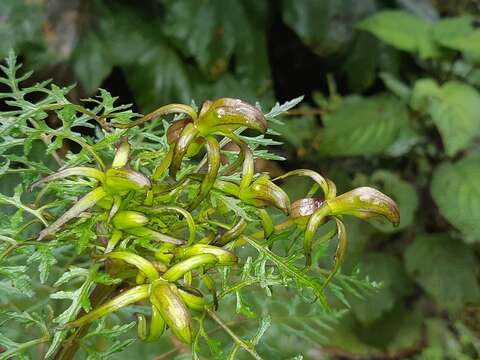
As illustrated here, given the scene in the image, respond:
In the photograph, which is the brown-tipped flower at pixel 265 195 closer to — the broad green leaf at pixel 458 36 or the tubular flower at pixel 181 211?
the tubular flower at pixel 181 211

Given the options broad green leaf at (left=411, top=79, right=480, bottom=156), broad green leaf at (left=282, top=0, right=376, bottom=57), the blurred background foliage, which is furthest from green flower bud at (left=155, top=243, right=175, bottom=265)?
broad green leaf at (left=282, top=0, right=376, bottom=57)

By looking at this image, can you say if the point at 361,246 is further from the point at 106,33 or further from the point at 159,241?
the point at 159,241

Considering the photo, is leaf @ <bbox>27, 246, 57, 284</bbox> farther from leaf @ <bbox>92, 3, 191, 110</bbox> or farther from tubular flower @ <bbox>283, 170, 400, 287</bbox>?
leaf @ <bbox>92, 3, 191, 110</bbox>

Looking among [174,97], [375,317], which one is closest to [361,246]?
[375,317]

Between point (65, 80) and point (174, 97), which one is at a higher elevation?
point (65, 80)

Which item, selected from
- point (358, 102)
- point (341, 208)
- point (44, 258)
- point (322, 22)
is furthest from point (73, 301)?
point (322, 22)

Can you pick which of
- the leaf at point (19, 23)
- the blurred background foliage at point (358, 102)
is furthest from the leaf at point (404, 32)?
the leaf at point (19, 23)

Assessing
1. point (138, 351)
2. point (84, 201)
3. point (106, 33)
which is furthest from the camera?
point (106, 33)
